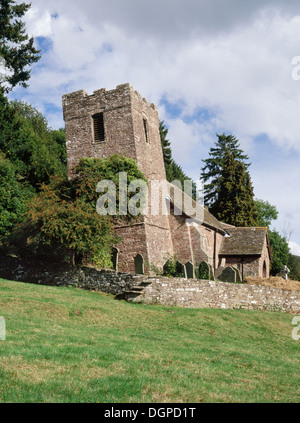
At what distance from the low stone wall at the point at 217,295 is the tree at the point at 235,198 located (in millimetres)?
22073

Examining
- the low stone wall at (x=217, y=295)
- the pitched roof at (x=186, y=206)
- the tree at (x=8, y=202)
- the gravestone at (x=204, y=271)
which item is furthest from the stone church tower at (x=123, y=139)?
the low stone wall at (x=217, y=295)

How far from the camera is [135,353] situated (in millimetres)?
9211

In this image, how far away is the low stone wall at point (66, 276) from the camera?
18.9 meters

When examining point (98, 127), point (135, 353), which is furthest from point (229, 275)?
point (135, 353)

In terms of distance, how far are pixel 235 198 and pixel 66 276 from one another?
88.3 feet

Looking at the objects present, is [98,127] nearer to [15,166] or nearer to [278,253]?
[15,166]

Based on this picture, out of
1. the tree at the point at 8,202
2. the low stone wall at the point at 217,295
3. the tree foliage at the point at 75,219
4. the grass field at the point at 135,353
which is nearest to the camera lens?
the grass field at the point at 135,353

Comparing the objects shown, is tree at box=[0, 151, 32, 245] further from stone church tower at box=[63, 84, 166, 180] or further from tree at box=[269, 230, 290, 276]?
tree at box=[269, 230, 290, 276]

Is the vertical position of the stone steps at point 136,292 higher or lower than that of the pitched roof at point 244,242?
lower

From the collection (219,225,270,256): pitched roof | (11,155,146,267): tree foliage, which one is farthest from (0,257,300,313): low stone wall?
(219,225,270,256): pitched roof

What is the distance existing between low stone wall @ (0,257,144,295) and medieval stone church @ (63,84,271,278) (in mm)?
3308

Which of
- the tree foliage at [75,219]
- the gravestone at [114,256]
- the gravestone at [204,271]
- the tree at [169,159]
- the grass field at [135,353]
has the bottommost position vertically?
the grass field at [135,353]

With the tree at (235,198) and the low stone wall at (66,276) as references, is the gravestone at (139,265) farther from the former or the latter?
the tree at (235,198)

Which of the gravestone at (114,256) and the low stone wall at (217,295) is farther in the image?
the gravestone at (114,256)
